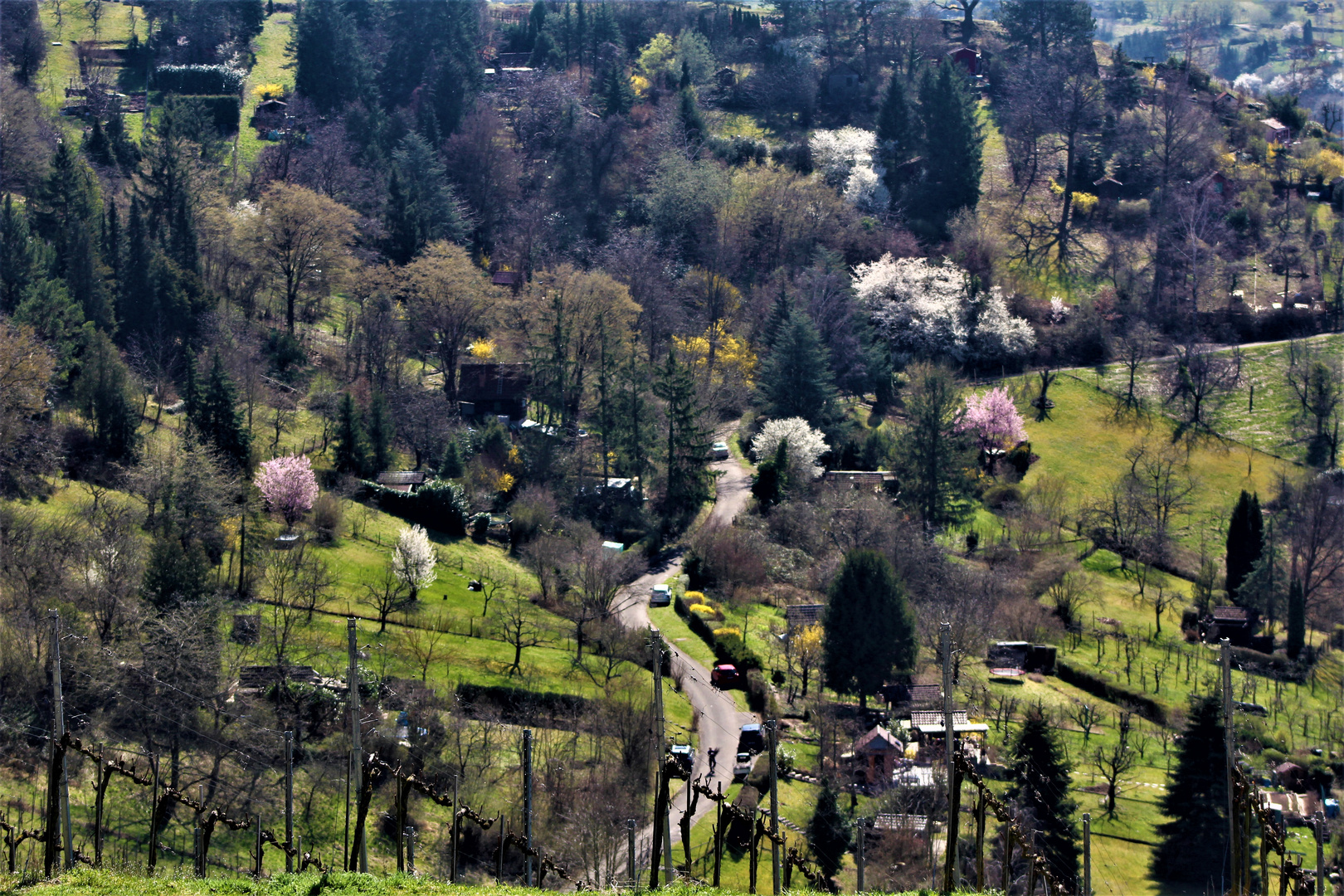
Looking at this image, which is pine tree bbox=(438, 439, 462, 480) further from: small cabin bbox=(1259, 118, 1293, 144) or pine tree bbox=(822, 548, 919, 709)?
small cabin bbox=(1259, 118, 1293, 144)

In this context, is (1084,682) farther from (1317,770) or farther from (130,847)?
(130,847)

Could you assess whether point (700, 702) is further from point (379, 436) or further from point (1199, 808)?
point (379, 436)

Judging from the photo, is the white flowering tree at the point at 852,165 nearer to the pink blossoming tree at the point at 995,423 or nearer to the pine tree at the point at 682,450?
the pink blossoming tree at the point at 995,423

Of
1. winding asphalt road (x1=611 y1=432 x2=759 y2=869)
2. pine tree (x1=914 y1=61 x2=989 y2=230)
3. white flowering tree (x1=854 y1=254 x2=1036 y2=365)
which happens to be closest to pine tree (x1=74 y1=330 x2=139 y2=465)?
winding asphalt road (x1=611 y1=432 x2=759 y2=869)

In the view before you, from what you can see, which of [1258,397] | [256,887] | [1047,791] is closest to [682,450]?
[1047,791]

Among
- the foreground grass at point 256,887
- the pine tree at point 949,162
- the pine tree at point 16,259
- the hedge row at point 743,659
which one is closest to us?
the foreground grass at point 256,887

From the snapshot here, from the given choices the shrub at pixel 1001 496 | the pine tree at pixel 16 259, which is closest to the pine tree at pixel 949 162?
the shrub at pixel 1001 496

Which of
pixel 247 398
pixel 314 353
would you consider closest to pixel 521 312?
pixel 314 353
